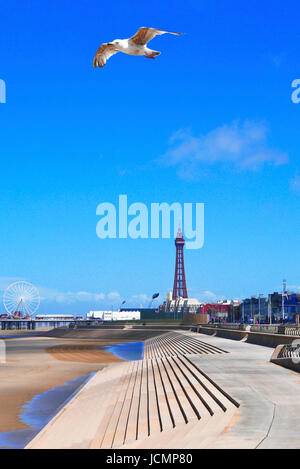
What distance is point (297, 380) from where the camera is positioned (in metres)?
21.8

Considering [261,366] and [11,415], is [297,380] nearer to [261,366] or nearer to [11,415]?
[261,366]

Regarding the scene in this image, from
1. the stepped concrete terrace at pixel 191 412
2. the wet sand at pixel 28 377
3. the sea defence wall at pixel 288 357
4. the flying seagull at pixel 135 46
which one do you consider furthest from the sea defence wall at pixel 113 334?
the flying seagull at pixel 135 46

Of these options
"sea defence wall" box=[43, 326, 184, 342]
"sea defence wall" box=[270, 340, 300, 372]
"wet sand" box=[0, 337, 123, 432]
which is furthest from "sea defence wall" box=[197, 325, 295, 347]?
"sea defence wall" box=[43, 326, 184, 342]

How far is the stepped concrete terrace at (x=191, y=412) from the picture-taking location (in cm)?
1301

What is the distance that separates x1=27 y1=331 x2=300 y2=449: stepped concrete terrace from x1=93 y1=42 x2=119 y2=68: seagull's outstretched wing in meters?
8.74

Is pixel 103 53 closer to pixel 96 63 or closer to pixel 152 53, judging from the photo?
pixel 96 63

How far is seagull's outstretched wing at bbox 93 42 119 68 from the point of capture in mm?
11086

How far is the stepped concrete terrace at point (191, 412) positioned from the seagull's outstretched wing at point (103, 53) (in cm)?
874

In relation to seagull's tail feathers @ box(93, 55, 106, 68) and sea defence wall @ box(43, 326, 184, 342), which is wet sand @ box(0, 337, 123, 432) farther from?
sea defence wall @ box(43, 326, 184, 342)

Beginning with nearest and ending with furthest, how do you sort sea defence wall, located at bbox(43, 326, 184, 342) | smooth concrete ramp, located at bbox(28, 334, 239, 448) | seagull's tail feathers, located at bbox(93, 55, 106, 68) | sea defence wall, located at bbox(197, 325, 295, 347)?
1. seagull's tail feathers, located at bbox(93, 55, 106, 68)
2. smooth concrete ramp, located at bbox(28, 334, 239, 448)
3. sea defence wall, located at bbox(197, 325, 295, 347)
4. sea defence wall, located at bbox(43, 326, 184, 342)

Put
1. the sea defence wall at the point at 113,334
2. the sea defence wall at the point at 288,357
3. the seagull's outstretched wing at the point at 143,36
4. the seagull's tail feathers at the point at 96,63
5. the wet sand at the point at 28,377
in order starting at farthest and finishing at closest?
the sea defence wall at the point at 113,334 → the sea defence wall at the point at 288,357 → the wet sand at the point at 28,377 → the seagull's tail feathers at the point at 96,63 → the seagull's outstretched wing at the point at 143,36

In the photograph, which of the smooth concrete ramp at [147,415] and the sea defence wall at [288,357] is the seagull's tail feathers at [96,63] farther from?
the sea defence wall at [288,357]

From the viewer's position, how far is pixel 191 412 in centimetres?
1672
